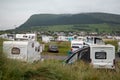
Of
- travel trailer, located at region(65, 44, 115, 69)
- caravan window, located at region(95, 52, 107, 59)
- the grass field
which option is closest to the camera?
the grass field

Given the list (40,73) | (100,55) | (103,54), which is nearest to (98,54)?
(100,55)

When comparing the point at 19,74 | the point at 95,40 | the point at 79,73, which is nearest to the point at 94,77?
the point at 79,73

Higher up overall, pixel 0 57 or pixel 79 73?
pixel 0 57

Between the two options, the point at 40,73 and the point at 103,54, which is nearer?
the point at 40,73

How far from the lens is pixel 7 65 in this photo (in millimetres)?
8703

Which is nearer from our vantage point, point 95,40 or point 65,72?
point 65,72

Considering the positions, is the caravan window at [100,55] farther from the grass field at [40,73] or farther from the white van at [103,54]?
the grass field at [40,73]

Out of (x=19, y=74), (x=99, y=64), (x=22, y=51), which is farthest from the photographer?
(x=22, y=51)

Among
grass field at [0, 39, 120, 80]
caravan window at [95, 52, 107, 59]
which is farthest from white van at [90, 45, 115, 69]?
grass field at [0, 39, 120, 80]

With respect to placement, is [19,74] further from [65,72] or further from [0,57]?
[65,72]

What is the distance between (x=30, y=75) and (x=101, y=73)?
2.40m

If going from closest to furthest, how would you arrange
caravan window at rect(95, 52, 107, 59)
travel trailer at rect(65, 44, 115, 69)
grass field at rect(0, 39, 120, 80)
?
grass field at rect(0, 39, 120, 80)
travel trailer at rect(65, 44, 115, 69)
caravan window at rect(95, 52, 107, 59)

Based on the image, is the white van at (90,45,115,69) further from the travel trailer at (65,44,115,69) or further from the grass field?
the grass field

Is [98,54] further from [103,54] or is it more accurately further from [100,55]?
[103,54]
